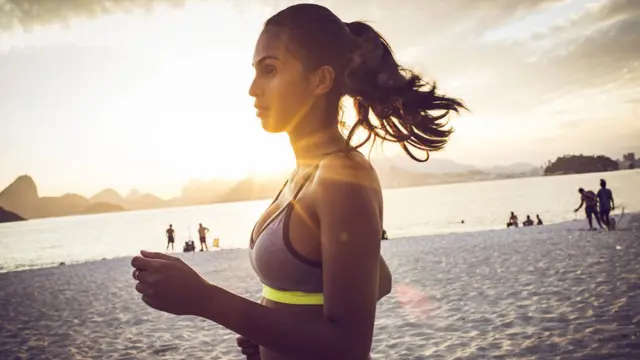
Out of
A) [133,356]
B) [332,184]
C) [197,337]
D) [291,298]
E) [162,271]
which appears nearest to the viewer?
[162,271]

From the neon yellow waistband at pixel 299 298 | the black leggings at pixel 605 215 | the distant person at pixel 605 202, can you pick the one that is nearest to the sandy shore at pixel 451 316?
the distant person at pixel 605 202

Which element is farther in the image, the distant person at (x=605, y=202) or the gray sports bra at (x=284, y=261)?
the distant person at (x=605, y=202)

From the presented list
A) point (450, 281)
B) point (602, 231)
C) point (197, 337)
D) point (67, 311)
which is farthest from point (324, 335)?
point (602, 231)

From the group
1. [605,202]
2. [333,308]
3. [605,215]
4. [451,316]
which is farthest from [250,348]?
[605,215]

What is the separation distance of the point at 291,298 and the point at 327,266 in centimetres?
31

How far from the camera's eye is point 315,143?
1903mm

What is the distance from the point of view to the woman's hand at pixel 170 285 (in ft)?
4.37

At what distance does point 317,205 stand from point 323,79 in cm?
56

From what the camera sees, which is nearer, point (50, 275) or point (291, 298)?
point (291, 298)

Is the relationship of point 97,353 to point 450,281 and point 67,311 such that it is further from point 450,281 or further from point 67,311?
point 450,281

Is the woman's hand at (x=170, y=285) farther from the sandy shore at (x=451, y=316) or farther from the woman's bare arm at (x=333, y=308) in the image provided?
the sandy shore at (x=451, y=316)

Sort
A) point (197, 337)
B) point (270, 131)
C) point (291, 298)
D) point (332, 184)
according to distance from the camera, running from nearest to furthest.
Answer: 1. point (332, 184)
2. point (291, 298)
3. point (270, 131)
4. point (197, 337)

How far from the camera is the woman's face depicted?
178 cm

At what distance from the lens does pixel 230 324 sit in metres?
1.37
